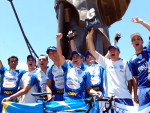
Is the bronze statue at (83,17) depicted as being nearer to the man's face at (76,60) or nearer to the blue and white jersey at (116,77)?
the man's face at (76,60)

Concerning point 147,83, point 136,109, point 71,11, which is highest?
point 71,11

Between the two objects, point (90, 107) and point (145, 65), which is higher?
point (145, 65)

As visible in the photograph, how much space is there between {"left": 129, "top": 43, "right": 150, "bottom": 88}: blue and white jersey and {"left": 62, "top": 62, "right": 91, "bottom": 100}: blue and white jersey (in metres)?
0.86

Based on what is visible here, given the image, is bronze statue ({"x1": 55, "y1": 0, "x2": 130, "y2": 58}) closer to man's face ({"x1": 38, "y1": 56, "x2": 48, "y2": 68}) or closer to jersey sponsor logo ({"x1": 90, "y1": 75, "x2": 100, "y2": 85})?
man's face ({"x1": 38, "y1": 56, "x2": 48, "y2": 68})

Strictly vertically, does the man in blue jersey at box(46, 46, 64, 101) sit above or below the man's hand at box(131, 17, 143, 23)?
below

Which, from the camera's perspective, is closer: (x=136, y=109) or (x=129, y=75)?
(x=136, y=109)


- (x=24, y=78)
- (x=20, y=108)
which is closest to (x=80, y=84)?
(x=20, y=108)

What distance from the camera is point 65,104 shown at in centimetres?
442

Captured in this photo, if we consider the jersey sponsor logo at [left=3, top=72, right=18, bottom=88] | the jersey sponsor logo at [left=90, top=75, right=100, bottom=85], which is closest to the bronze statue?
the jersey sponsor logo at [left=3, top=72, right=18, bottom=88]

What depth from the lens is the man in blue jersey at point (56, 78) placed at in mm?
5164

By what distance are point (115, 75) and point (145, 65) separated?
579 mm

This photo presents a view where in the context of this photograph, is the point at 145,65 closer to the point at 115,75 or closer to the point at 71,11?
the point at 115,75

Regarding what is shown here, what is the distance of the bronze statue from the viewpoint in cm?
1009

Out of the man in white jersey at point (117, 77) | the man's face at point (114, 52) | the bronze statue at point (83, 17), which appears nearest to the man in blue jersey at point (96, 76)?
the man in white jersey at point (117, 77)
